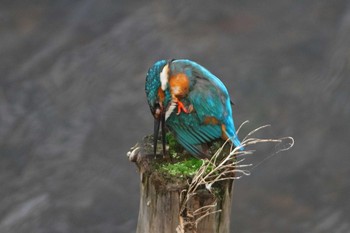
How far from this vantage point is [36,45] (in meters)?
6.45

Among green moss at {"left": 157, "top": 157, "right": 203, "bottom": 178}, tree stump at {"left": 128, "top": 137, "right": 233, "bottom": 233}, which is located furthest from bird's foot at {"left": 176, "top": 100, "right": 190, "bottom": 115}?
tree stump at {"left": 128, "top": 137, "right": 233, "bottom": 233}

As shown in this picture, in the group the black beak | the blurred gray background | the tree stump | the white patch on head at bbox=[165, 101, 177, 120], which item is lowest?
the tree stump

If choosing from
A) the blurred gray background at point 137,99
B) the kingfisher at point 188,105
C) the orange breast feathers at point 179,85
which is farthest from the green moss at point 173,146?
the blurred gray background at point 137,99

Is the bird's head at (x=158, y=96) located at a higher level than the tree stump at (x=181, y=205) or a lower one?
higher

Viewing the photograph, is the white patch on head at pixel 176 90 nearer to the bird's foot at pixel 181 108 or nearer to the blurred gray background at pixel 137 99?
the bird's foot at pixel 181 108

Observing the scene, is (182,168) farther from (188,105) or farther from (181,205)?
(188,105)

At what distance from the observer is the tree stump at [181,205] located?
106 inches

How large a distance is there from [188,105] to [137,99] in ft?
9.77

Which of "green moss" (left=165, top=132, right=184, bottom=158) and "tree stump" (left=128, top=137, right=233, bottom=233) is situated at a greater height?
"green moss" (left=165, top=132, right=184, bottom=158)

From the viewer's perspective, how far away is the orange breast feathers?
10.2 ft

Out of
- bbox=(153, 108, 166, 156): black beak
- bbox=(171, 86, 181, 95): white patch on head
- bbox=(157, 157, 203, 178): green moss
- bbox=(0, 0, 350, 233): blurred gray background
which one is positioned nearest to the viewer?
bbox=(157, 157, 203, 178): green moss

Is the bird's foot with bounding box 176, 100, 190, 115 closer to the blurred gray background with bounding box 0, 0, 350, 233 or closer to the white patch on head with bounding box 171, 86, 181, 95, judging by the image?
the white patch on head with bounding box 171, 86, 181, 95

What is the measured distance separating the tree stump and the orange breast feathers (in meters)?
0.37

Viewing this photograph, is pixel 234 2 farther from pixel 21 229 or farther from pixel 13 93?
pixel 21 229
